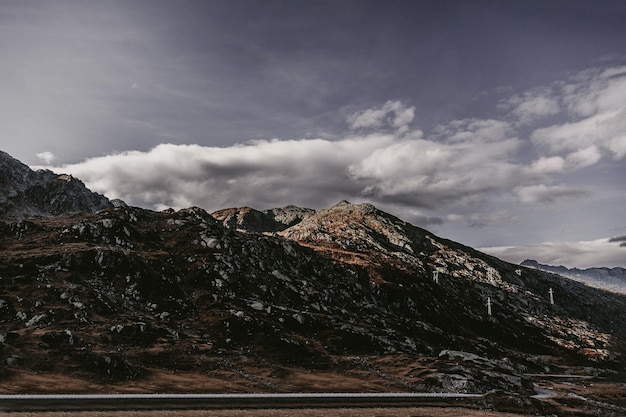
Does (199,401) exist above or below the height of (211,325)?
below

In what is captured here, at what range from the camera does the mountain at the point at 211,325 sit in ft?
277

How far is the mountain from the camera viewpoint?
84.3 metres

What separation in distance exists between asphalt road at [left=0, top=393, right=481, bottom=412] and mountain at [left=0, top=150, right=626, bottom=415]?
9319 mm

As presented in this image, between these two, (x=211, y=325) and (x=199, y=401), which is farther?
(x=211, y=325)

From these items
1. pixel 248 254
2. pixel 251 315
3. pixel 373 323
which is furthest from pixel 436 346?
pixel 248 254

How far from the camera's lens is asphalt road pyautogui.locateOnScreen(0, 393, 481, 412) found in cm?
5322

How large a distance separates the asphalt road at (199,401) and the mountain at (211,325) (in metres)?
9.32

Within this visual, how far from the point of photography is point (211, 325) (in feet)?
409

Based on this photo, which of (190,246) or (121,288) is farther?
(190,246)

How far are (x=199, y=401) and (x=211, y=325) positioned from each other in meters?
64.3

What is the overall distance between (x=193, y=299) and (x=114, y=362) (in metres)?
58.8

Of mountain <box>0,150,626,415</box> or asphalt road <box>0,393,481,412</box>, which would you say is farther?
mountain <box>0,150,626,415</box>

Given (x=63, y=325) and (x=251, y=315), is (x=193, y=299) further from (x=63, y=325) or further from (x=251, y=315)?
(x=63, y=325)

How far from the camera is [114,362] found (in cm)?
8225
